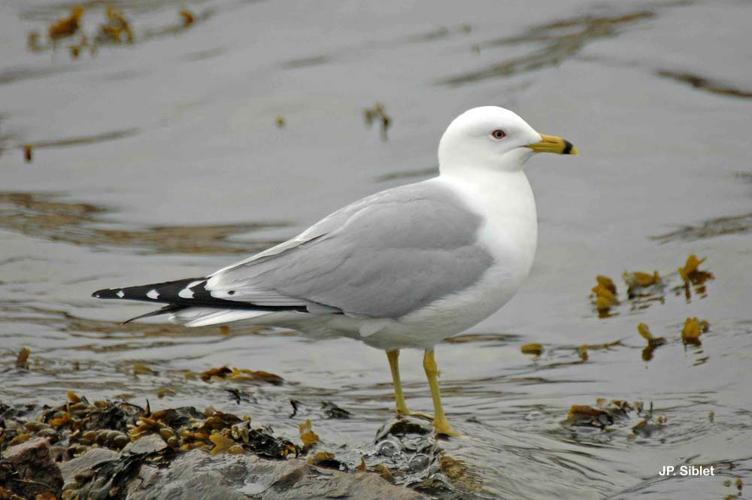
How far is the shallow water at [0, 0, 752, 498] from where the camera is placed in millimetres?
6219

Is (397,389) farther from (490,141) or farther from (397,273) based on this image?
(490,141)

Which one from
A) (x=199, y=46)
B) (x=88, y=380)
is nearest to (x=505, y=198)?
(x=88, y=380)

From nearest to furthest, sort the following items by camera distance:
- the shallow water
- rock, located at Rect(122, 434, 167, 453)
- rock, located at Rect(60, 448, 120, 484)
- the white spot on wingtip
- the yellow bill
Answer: rock, located at Rect(60, 448, 120, 484) < rock, located at Rect(122, 434, 167, 453) < the white spot on wingtip < the yellow bill < the shallow water

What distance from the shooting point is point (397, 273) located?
578 cm

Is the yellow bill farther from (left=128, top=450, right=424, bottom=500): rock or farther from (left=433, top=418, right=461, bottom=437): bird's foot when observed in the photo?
(left=128, top=450, right=424, bottom=500): rock

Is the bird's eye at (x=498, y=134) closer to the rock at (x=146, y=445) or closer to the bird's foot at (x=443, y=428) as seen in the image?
the bird's foot at (x=443, y=428)

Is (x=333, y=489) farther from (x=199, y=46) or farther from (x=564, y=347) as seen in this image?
(x=199, y=46)

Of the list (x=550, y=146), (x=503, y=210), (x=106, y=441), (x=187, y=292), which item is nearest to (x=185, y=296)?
(x=187, y=292)

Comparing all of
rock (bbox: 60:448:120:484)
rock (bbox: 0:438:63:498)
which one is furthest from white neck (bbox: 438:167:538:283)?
rock (bbox: 0:438:63:498)

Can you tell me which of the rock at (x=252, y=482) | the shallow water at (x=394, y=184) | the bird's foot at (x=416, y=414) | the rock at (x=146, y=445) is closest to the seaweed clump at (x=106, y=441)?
the rock at (x=146, y=445)

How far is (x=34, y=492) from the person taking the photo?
460 cm

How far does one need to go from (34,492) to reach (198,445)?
0.76 metres

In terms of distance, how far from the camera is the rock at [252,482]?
446 centimetres

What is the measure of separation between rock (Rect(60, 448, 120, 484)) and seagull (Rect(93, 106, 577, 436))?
97cm
